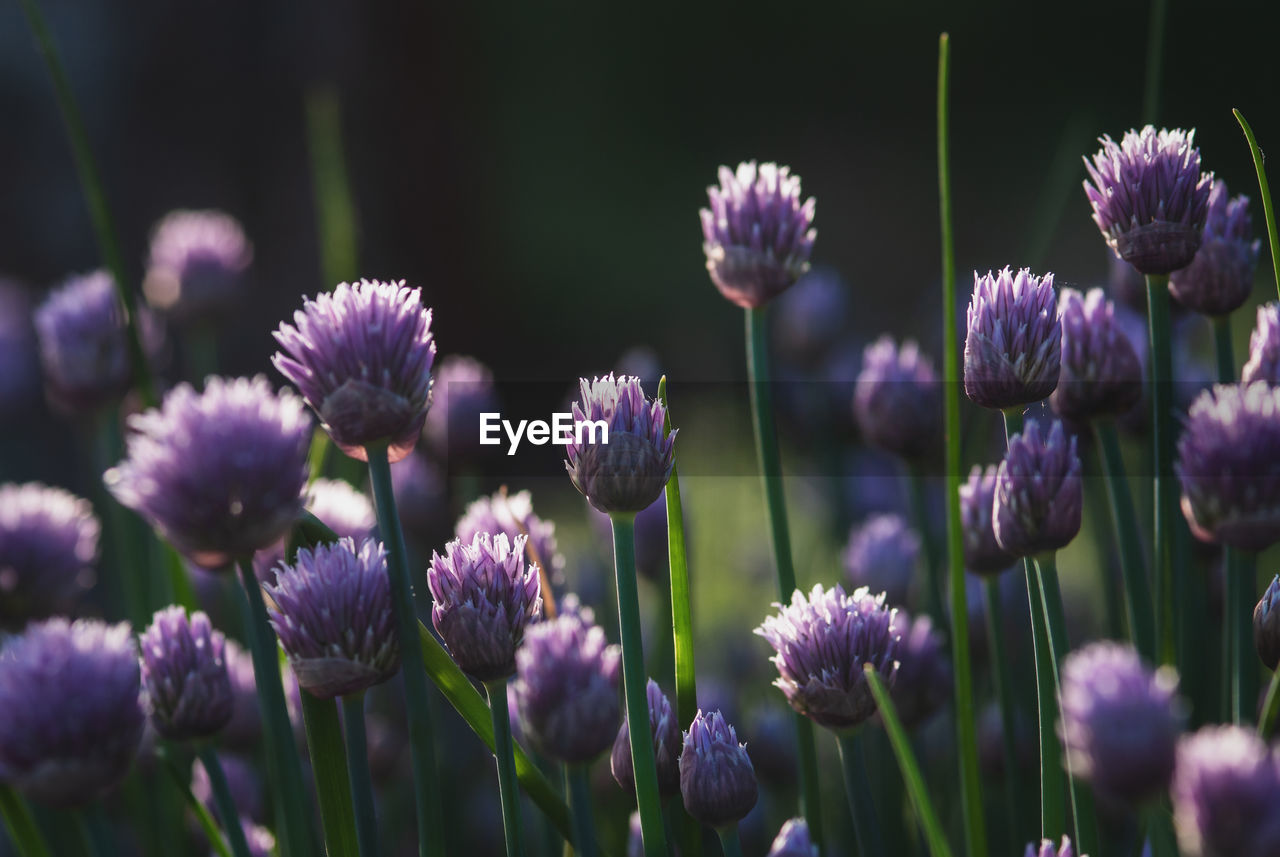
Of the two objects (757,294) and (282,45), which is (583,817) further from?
(282,45)

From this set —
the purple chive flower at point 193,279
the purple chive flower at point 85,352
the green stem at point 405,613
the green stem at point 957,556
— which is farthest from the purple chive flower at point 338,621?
the purple chive flower at point 193,279

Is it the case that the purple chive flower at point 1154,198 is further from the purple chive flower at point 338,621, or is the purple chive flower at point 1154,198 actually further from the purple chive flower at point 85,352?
the purple chive flower at point 85,352

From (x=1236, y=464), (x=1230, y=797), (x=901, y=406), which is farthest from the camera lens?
(x=901, y=406)

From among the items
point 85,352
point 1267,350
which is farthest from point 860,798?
point 85,352

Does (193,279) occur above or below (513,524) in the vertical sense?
above

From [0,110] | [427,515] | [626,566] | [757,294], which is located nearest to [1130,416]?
[757,294]

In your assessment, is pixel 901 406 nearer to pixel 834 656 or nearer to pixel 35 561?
pixel 834 656
